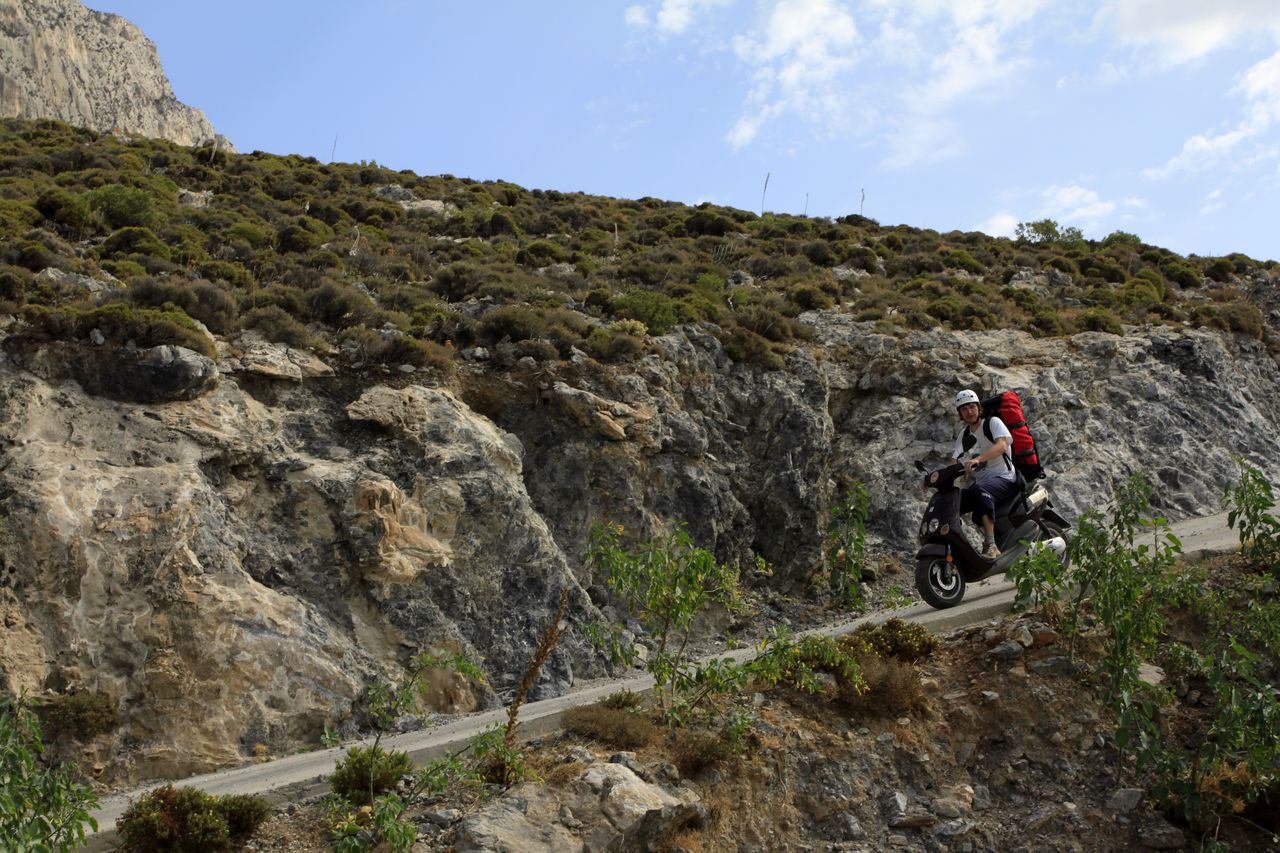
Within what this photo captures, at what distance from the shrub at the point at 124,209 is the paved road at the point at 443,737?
59.6 ft

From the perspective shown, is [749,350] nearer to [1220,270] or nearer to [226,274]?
[226,274]

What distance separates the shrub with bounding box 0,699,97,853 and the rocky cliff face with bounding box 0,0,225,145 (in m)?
64.9

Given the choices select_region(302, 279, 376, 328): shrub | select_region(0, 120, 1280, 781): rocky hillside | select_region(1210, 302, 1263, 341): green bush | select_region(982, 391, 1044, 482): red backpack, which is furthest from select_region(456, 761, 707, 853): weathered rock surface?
select_region(1210, 302, 1263, 341): green bush

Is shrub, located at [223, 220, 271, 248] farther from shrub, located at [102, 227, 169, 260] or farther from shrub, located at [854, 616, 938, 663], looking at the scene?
shrub, located at [854, 616, 938, 663]

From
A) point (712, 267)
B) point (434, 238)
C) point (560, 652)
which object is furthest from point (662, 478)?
point (434, 238)

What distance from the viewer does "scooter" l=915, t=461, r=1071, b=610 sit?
36.2 feet

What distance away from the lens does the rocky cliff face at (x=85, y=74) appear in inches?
2621

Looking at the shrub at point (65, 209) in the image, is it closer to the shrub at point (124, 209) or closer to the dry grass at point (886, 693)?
the shrub at point (124, 209)

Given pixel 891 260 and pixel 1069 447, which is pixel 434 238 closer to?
pixel 891 260

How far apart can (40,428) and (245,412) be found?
8.45 feet

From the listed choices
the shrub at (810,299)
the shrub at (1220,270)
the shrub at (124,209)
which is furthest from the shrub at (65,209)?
the shrub at (1220,270)

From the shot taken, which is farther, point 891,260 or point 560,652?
point 891,260

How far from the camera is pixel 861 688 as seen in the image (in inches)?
336

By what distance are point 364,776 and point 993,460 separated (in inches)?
309
